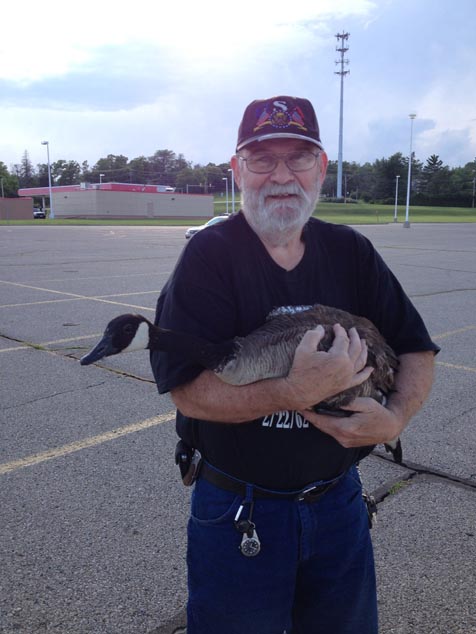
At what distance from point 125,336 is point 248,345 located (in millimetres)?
409

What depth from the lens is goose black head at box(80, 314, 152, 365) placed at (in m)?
1.88

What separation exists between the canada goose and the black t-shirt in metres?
0.07

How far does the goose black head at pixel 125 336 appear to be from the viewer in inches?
73.9

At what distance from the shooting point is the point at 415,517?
361 centimetres

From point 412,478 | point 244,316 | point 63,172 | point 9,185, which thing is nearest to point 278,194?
point 244,316

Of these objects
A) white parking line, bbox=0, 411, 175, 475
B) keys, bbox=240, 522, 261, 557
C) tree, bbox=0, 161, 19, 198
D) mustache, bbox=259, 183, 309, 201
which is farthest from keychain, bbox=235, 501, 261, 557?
tree, bbox=0, 161, 19, 198

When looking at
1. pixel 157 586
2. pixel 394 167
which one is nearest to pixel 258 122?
pixel 157 586

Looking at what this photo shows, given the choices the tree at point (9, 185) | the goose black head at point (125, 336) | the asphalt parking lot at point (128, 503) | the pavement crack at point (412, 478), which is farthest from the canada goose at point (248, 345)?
the tree at point (9, 185)

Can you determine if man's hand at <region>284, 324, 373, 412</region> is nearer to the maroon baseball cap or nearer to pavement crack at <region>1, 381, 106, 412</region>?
the maroon baseball cap

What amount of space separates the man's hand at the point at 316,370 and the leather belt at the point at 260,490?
355mm

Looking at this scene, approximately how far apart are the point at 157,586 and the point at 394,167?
133 metres

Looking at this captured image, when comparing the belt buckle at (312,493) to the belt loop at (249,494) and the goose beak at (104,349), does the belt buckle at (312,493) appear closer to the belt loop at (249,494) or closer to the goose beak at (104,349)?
the belt loop at (249,494)

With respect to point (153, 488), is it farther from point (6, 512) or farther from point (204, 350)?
point (204, 350)

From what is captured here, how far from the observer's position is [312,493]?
2.08m
